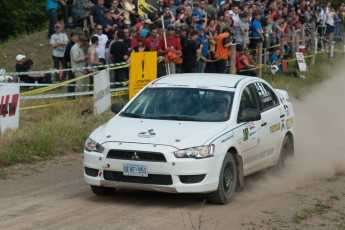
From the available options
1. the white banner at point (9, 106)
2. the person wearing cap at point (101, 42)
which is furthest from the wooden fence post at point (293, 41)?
the white banner at point (9, 106)

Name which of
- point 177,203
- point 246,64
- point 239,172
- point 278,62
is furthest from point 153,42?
point 177,203

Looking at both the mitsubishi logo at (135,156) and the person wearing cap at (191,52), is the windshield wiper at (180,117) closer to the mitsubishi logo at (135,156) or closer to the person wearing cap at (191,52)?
the mitsubishi logo at (135,156)

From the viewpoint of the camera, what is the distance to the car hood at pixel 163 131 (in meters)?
9.97

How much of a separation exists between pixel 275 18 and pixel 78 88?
10673 millimetres

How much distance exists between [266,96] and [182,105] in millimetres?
1712

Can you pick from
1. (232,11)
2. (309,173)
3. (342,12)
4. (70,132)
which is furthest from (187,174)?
(342,12)

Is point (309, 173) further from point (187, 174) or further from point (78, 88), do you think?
point (78, 88)

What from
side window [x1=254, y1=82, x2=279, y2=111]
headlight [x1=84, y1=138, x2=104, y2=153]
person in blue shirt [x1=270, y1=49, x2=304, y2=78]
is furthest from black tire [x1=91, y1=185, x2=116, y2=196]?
person in blue shirt [x1=270, y1=49, x2=304, y2=78]

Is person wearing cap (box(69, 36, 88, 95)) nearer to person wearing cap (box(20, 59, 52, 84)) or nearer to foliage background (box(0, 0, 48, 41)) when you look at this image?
person wearing cap (box(20, 59, 52, 84))

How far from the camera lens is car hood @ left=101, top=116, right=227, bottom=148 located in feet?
32.7

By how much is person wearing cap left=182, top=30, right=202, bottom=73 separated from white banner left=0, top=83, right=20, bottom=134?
6.12 meters

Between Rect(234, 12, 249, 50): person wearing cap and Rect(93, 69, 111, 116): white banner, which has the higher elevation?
Rect(234, 12, 249, 50): person wearing cap

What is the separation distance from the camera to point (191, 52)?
19797 mm

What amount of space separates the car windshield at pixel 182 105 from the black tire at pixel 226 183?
0.67 metres
